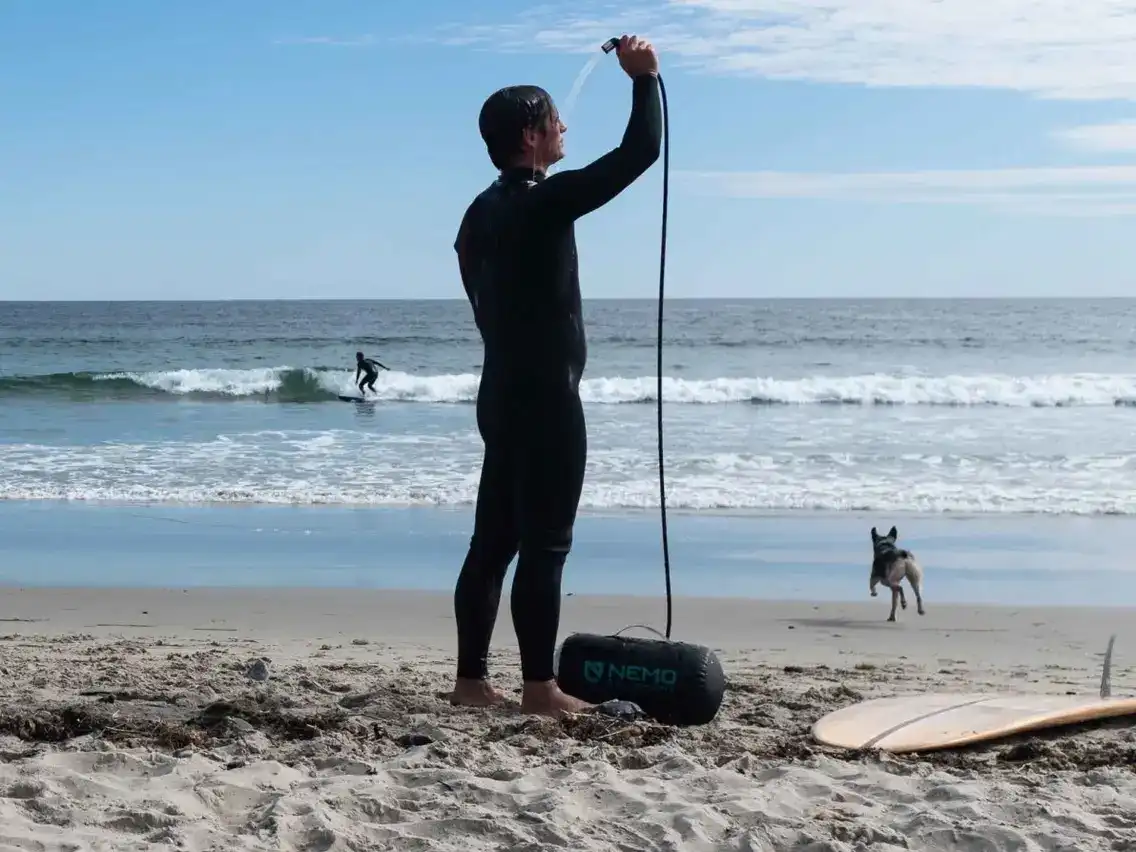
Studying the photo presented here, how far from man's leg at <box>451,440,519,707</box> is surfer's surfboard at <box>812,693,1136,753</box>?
1.11 meters

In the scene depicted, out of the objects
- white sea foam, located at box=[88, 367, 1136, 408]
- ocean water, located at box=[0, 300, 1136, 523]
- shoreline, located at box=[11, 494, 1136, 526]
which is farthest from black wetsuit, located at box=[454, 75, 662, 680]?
white sea foam, located at box=[88, 367, 1136, 408]

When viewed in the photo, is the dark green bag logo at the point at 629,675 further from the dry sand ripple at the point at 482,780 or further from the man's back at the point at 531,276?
the man's back at the point at 531,276

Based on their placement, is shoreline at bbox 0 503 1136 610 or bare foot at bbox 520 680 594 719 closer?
bare foot at bbox 520 680 594 719

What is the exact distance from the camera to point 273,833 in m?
3.06

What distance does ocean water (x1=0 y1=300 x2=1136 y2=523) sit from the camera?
12.3 metres

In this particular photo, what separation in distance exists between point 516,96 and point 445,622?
12.2 feet

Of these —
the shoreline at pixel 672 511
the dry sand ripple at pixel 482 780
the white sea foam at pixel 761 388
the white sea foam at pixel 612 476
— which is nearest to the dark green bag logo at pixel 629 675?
the dry sand ripple at pixel 482 780

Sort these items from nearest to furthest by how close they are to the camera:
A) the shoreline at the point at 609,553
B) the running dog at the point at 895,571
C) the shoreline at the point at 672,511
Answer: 1. the running dog at the point at 895,571
2. the shoreline at the point at 609,553
3. the shoreline at the point at 672,511

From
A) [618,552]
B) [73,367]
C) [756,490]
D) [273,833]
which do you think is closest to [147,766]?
[273,833]

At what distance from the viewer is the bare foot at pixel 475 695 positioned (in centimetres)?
448

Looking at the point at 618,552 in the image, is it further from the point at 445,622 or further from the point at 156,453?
the point at 156,453

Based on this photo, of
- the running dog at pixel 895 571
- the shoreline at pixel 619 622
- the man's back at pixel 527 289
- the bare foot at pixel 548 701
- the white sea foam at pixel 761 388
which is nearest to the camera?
the man's back at pixel 527 289

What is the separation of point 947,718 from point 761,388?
23.9 meters

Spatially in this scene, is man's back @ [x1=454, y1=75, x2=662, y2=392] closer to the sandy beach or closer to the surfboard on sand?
the sandy beach
